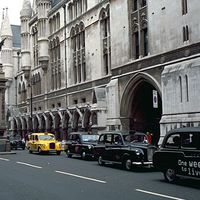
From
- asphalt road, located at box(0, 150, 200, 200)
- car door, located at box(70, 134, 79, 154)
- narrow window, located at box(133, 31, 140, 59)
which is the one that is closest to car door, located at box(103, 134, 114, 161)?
asphalt road, located at box(0, 150, 200, 200)

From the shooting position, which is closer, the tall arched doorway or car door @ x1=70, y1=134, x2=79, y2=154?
car door @ x1=70, y1=134, x2=79, y2=154

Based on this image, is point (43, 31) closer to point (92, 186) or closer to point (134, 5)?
point (134, 5)

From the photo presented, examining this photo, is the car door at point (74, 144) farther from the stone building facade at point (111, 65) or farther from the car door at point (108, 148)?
the stone building facade at point (111, 65)

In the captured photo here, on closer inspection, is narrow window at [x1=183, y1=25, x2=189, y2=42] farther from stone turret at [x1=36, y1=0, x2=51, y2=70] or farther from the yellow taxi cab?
stone turret at [x1=36, y1=0, x2=51, y2=70]

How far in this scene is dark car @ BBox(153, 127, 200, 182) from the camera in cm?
1308

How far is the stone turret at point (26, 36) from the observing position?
6353cm

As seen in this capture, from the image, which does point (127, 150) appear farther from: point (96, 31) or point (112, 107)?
point (96, 31)

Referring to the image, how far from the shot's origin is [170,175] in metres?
14.1

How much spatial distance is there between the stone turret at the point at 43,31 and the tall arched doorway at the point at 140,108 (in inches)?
898

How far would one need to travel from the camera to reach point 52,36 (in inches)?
2133

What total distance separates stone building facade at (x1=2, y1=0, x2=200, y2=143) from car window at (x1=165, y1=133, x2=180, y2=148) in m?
11.5

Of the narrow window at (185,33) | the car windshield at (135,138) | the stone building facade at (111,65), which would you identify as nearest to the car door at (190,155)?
the car windshield at (135,138)

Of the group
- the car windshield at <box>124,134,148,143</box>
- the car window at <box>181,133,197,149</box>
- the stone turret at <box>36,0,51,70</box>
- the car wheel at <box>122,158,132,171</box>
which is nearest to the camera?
the car window at <box>181,133,197,149</box>

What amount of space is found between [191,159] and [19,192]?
5.41 m
